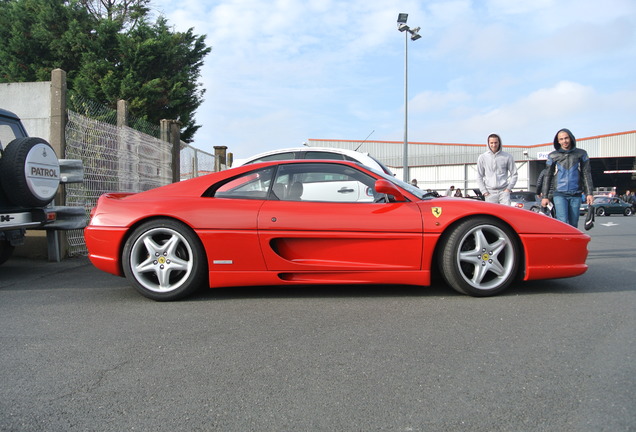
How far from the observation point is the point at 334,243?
3.86 meters

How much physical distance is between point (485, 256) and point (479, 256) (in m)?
0.05

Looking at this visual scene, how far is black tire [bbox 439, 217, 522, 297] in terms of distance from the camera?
12.6 ft

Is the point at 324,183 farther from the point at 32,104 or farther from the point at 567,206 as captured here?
the point at 32,104

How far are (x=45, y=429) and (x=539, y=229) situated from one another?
3.50 metres

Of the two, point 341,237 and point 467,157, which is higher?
point 467,157

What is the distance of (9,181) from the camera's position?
4848 millimetres

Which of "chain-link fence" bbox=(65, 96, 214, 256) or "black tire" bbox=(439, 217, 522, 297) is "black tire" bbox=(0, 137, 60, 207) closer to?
"chain-link fence" bbox=(65, 96, 214, 256)

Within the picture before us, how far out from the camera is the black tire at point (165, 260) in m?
3.89

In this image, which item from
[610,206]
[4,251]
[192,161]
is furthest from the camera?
[610,206]

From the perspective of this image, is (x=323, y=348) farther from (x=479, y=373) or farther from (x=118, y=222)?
(x=118, y=222)

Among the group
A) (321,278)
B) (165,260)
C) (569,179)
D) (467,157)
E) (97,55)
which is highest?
(97,55)

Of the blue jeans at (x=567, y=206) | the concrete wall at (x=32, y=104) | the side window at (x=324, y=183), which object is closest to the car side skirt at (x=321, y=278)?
the side window at (x=324, y=183)

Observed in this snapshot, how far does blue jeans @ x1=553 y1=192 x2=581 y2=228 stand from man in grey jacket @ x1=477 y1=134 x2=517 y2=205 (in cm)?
57

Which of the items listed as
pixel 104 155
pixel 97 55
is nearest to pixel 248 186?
pixel 104 155
